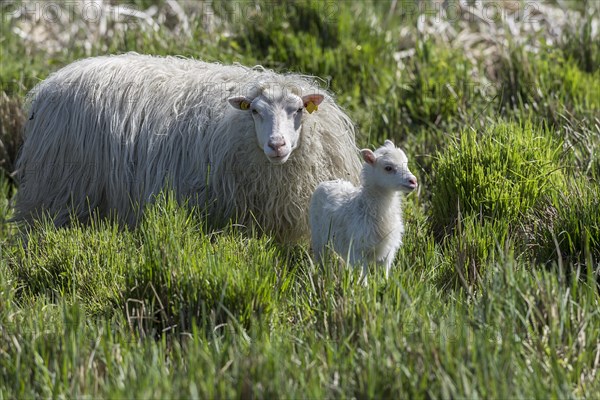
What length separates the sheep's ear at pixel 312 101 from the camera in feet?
15.5

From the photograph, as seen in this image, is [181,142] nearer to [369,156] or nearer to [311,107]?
[311,107]

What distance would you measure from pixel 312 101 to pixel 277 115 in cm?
25

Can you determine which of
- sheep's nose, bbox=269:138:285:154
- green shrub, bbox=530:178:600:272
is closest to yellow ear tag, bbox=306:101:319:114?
sheep's nose, bbox=269:138:285:154

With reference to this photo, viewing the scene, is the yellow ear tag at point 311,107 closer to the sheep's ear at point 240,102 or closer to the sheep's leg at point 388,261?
the sheep's ear at point 240,102

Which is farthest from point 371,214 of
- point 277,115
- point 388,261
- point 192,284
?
point 192,284

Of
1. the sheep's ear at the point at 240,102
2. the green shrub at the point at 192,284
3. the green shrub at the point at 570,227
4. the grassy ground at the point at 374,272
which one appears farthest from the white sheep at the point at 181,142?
the green shrub at the point at 570,227

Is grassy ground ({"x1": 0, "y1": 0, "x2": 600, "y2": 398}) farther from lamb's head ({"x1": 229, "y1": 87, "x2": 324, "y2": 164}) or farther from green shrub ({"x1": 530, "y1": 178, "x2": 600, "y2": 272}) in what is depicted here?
lamb's head ({"x1": 229, "y1": 87, "x2": 324, "y2": 164})

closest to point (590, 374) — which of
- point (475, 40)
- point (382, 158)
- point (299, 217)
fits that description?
point (382, 158)

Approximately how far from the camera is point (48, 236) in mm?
4605

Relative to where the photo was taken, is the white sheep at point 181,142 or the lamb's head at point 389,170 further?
the white sheep at point 181,142

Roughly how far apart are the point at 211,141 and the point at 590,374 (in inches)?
95.5

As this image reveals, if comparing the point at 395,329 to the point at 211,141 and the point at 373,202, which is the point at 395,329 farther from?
the point at 211,141

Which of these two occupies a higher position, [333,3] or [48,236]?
[333,3]

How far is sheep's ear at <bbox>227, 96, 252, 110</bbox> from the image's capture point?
4697 mm
